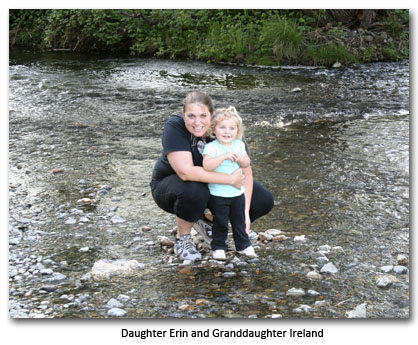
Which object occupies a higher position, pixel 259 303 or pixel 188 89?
pixel 188 89

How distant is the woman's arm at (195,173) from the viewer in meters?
4.73

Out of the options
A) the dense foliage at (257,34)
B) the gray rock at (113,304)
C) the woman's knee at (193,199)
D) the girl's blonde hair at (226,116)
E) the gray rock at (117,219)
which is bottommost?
the gray rock at (113,304)

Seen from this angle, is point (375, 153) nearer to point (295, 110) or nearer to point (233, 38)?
point (295, 110)

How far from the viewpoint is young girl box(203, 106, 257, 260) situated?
4.70m

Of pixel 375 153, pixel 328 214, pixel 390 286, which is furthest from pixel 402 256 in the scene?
pixel 375 153

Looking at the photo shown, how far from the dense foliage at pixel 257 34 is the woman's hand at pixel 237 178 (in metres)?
10.6

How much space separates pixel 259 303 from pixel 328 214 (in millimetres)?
1977

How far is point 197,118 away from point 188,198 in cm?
69

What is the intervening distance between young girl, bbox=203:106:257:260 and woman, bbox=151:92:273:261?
0.07 metres

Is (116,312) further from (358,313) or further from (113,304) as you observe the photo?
(358,313)

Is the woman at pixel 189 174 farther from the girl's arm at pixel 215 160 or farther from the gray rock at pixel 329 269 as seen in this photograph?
the gray rock at pixel 329 269

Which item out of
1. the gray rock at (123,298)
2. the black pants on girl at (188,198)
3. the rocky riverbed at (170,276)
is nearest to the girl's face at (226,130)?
the black pants on girl at (188,198)

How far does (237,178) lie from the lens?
4727 millimetres

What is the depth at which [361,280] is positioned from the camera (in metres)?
4.47
